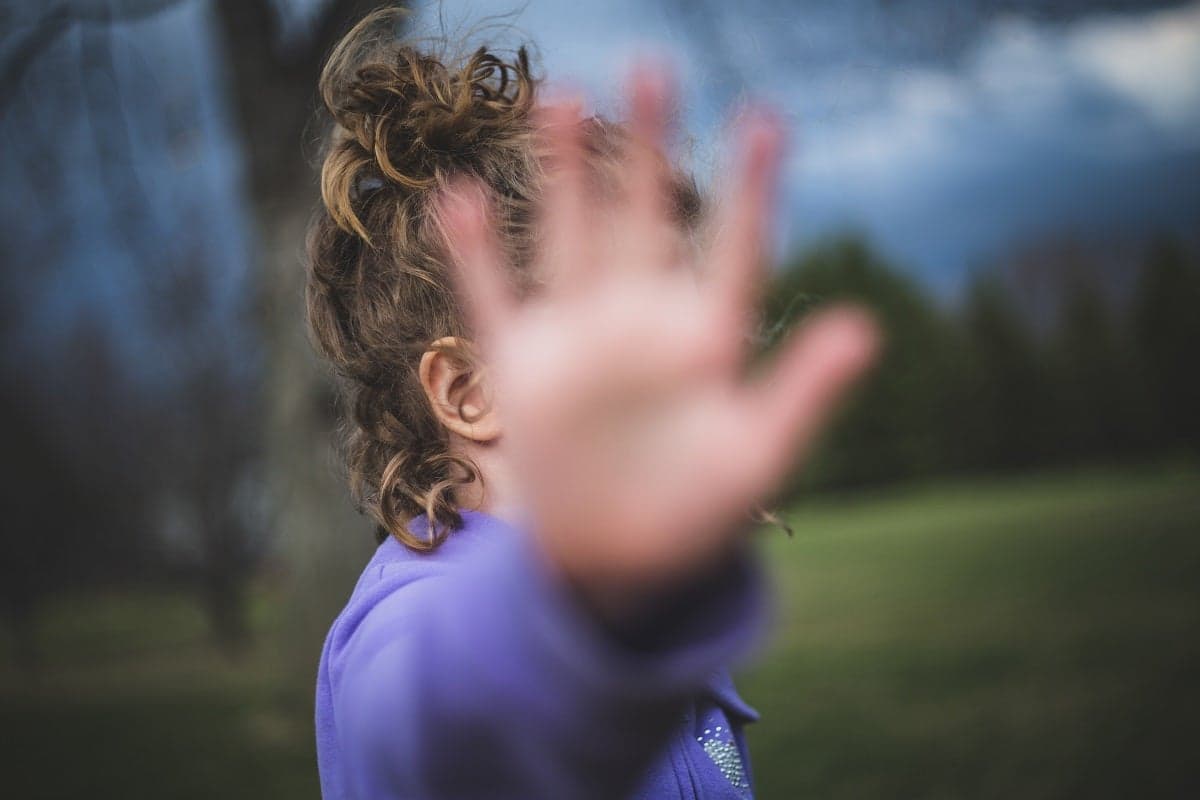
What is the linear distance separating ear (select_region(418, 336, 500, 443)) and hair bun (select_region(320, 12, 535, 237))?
26 cm

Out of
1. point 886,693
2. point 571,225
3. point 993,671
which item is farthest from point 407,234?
point 993,671

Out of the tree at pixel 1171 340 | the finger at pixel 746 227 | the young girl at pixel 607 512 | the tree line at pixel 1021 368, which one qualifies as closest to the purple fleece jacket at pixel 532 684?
the young girl at pixel 607 512

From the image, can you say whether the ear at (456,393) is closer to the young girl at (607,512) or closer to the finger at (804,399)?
the young girl at (607,512)

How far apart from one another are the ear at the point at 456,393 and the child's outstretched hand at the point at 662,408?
0.59 m

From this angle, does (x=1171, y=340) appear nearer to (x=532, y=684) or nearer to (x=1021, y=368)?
→ (x=1021, y=368)

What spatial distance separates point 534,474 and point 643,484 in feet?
0.26

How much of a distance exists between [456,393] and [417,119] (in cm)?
47

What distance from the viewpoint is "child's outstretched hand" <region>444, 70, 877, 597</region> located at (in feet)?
2.09

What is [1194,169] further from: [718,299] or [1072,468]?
[718,299]

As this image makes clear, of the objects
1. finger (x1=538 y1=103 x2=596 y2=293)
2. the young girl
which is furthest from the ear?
finger (x1=538 y1=103 x2=596 y2=293)

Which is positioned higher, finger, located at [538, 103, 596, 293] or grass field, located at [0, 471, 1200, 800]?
finger, located at [538, 103, 596, 293]

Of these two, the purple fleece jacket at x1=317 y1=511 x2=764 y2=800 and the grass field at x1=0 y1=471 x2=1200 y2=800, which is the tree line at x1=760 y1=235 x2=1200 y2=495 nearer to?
the grass field at x1=0 y1=471 x2=1200 y2=800

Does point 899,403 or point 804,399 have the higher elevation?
point 804,399

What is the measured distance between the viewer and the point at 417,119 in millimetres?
1479
